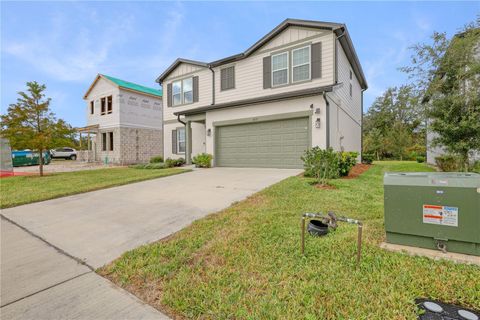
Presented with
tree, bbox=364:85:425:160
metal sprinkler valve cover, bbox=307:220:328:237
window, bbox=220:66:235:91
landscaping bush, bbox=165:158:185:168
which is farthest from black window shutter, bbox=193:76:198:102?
tree, bbox=364:85:425:160

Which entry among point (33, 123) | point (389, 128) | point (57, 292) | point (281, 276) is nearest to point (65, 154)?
point (33, 123)

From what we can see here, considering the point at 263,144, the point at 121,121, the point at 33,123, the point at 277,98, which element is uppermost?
the point at 121,121

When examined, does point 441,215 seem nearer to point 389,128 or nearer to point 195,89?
point 195,89

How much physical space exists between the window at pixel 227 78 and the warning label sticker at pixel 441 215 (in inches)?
462

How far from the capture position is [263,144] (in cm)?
1124

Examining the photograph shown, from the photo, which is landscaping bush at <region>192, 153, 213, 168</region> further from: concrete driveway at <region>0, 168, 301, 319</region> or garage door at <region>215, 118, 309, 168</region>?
concrete driveway at <region>0, 168, 301, 319</region>

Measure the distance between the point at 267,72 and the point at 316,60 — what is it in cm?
249

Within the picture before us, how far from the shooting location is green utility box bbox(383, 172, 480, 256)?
2.29 meters

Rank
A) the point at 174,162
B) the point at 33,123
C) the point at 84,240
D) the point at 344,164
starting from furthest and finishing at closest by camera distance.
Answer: the point at 174,162
the point at 33,123
the point at 344,164
the point at 84,240

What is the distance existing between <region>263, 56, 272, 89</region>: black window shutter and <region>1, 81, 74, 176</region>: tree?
10.3m

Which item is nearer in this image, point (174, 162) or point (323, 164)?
point (323, 164)

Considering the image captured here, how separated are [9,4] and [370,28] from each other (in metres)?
16.3

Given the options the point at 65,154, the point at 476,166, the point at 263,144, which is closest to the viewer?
the point at 476,166

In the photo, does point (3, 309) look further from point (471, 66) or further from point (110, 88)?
point (110, 88)
